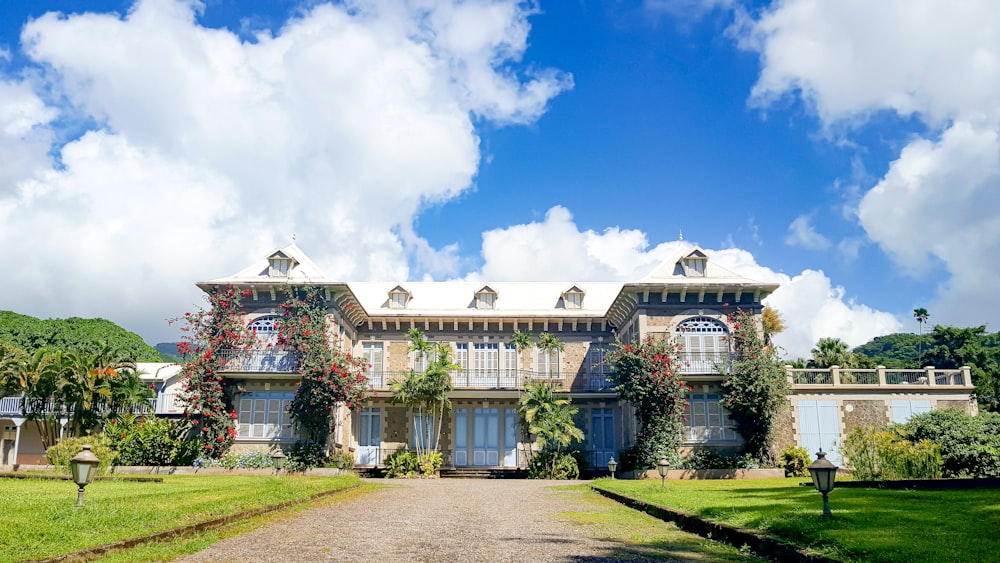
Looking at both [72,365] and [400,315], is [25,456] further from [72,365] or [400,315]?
[400,315]

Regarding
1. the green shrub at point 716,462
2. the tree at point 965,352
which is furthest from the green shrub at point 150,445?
the tree at point 965,352

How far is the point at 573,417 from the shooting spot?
30.5 metres

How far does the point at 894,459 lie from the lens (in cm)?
1686

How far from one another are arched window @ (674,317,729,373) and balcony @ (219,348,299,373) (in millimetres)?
13676

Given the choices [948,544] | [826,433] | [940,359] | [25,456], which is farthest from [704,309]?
[25,456]

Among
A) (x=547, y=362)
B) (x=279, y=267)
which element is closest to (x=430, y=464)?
(x=547, y=362)

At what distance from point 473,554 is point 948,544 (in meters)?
4.52

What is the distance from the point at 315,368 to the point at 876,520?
19048mm

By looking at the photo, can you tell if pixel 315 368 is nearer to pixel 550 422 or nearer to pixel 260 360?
pixel 260 360

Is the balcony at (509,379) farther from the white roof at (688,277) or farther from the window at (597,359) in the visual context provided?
the white roof at (688,277)

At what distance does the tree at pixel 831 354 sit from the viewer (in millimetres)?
35781

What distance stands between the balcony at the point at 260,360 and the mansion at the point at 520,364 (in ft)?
0.11

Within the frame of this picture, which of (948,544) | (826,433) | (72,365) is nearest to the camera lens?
(948,544)

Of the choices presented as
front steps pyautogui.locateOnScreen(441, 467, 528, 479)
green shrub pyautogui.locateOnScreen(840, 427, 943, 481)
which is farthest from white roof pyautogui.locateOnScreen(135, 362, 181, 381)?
green shrub pyautogui.locateOnScreen(840, 427, 943, 481)
